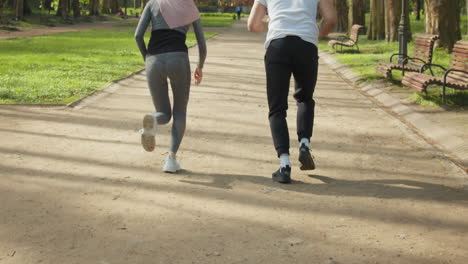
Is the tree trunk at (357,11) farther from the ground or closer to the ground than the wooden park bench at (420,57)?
farther from the ground

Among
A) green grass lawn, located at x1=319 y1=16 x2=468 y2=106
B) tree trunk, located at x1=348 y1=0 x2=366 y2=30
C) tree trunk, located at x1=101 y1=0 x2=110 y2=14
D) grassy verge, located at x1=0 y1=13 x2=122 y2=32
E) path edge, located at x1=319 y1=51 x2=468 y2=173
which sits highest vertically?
tree trunk, located at x1=101 y1=0 x2=110 y2=14

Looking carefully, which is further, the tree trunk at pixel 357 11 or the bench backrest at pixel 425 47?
the tree trunk at pixel 357 11

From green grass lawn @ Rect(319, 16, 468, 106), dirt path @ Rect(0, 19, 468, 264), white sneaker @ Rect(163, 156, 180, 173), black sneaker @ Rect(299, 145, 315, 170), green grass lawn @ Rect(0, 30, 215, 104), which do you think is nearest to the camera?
dirt path @ Rect(0, 19, 468, 264)

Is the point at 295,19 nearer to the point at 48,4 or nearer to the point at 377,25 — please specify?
the point at 377,25

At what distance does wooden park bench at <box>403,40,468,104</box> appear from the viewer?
35.3 ft

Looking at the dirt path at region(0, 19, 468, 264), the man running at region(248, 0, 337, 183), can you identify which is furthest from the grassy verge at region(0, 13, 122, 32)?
the man running at region(248, 0, 337, 183)

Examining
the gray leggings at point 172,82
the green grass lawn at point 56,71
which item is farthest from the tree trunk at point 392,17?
the gray leggings at point 172,82

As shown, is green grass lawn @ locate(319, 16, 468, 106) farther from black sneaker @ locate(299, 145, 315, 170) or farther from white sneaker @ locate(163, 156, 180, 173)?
white sneaker @ locate(163, 156, 180, 173)

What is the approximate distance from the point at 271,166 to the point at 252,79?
353 inches

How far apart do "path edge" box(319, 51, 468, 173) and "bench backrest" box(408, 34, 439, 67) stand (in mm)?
971

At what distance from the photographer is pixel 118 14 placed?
81.9 m

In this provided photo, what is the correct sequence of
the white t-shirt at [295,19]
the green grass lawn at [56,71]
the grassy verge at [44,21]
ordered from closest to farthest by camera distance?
the white t-shirt at [295,19] → the green grass lawn at [56,71] → the grassy verge at [44,21]

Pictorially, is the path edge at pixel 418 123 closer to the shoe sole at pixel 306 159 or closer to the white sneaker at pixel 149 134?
the shoe sole at pixel 306 159

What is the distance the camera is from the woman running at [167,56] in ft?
21.5
